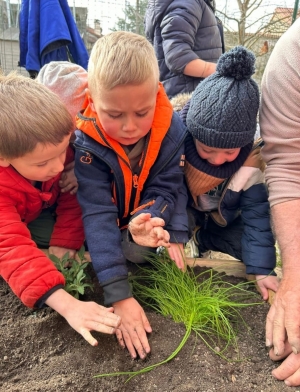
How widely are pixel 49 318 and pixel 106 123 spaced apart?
2.85 feet

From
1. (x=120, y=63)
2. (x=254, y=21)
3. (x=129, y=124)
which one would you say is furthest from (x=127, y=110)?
(x=254, y=21)

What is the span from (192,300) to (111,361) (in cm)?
44

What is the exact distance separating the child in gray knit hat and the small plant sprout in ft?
0.73

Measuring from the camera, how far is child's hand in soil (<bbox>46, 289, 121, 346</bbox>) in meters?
1.51

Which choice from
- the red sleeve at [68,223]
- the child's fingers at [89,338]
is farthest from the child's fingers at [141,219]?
the red sleeve at [68,223]

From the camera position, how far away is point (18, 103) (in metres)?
1.68

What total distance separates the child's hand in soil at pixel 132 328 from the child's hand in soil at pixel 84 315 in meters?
0.10

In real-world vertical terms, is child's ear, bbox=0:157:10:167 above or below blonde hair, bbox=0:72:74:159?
below

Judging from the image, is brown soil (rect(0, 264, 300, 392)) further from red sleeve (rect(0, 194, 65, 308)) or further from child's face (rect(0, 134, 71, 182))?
child's face (rect(0, 134, 71, 182))

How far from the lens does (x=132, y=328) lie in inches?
64.1

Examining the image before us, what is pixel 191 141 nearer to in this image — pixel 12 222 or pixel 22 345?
pixel 12 222

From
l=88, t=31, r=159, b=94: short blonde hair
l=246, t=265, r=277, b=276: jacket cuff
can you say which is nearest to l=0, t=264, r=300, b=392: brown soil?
l=246, t=265, r=277, b=276: jacket cuff

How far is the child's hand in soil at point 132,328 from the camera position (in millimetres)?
1576

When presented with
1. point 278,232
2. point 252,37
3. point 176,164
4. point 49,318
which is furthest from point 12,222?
point 252,37
